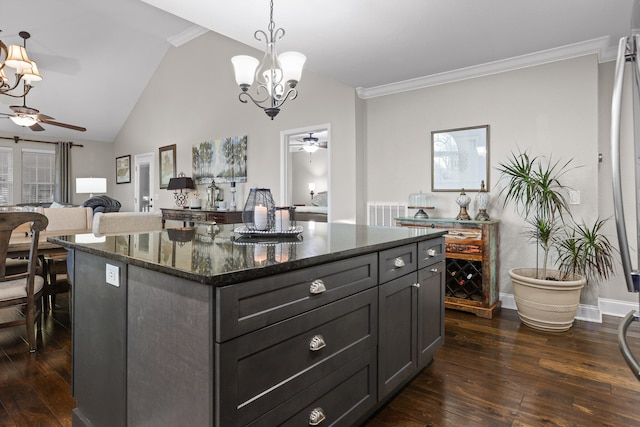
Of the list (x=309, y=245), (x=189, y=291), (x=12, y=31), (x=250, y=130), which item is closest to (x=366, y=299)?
(x=309, y=245)

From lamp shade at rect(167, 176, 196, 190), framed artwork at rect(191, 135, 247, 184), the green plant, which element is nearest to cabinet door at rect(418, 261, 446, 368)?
the green plant

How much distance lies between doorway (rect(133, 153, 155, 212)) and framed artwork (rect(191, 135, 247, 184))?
162 centimetres

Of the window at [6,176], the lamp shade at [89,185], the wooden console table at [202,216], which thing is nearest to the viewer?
the wooden console table at [202,216]

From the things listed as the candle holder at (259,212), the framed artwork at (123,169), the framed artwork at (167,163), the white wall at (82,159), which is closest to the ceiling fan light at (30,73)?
the framed artwork at (167,163)

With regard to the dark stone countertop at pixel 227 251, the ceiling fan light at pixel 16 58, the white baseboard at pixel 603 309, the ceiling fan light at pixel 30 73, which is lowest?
the white baseboard at pixel 603 309

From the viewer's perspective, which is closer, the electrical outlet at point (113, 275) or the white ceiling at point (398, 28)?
the electrical outlet at point (113, 275)

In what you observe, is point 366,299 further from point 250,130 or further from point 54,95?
point 54,95

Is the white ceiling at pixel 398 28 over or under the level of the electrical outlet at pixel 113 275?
over

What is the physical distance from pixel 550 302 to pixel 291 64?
274cm

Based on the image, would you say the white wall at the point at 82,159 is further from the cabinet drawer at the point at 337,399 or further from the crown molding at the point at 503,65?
the cabinet drawer at the point at 337,399

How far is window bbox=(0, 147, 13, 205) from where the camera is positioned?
7410mm

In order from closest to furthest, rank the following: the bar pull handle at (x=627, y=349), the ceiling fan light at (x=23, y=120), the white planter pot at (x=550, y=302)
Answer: the bar pull handle at (x=627, y=349) → the white planter pot at (x=550, y=302) → the ceiling fan light at (x=23, y=120)

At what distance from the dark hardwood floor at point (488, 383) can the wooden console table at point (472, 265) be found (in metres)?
0.47

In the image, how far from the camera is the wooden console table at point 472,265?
3.32 meters
